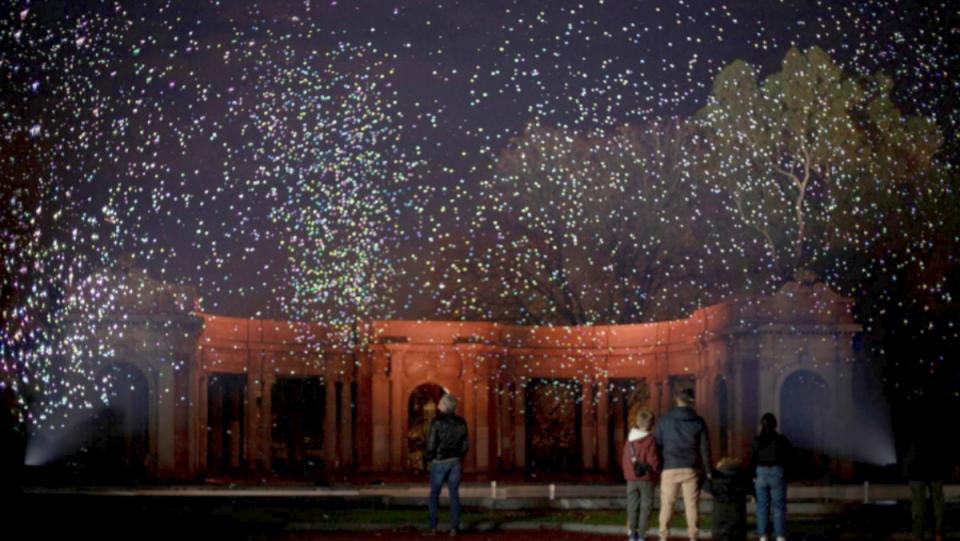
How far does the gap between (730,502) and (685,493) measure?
0.70 metres

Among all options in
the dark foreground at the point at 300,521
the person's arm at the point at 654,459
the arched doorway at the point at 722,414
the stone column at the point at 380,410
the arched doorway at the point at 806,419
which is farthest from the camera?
the stone column at the point at 380,410

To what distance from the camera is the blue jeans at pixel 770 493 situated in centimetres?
1898

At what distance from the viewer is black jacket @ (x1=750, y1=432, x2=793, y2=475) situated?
19016 millimetres

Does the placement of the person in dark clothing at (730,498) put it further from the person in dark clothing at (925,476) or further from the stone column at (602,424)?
the stone column at (602,424)

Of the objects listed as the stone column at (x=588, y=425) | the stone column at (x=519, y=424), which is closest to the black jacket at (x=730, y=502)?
the stone column at (x=519, y=424)

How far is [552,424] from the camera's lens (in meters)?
56.0

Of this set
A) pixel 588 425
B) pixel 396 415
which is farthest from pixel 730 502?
pixel 588 425

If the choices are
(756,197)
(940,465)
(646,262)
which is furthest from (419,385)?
(940,465)

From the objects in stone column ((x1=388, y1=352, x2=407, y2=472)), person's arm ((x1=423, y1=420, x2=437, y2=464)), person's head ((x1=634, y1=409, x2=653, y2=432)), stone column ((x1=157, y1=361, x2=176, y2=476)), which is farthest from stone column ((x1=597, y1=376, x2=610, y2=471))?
person's head ((x1=634, y1=409, x2=653, y2=432))

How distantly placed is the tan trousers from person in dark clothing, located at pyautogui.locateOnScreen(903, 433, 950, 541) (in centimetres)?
341

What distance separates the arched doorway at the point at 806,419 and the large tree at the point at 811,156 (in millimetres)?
3720

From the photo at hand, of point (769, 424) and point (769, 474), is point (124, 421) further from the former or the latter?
point (769, 474)

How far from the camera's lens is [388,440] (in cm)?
4750

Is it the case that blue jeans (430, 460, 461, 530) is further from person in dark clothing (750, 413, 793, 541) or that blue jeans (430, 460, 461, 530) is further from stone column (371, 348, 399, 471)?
stone column (371, 348, 399, 471)
